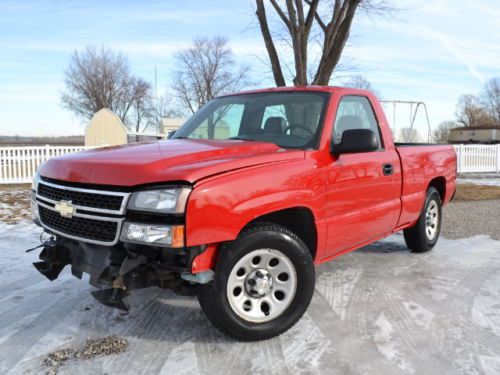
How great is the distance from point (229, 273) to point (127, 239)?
26.8 inches

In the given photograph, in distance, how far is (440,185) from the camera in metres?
5.81

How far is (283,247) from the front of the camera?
3.11 meters

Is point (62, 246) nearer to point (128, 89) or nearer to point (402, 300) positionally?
point (402, 300)

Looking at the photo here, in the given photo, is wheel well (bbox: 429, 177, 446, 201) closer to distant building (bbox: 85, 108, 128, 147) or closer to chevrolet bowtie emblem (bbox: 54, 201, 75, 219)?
chevrolet bowtie emblem (bbox: 54, 201, 75, 219)

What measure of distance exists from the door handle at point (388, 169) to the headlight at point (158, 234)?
2392 millimetres

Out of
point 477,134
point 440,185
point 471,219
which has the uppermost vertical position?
point 477,134

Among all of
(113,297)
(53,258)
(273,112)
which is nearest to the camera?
(113,297)

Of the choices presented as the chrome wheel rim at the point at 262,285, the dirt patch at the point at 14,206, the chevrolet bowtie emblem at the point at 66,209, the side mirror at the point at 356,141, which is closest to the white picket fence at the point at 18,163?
the dirt patch at the point at 14,206

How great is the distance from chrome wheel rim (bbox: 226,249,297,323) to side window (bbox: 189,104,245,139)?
4.82 ft

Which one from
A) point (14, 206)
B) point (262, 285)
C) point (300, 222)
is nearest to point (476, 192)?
point (300, 222)

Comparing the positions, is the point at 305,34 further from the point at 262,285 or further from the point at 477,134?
the point at 477,134

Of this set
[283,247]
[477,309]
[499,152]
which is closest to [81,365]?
[283,247]

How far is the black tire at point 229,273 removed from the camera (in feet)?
9.40

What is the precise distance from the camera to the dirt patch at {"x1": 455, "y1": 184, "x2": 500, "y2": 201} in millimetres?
10852
